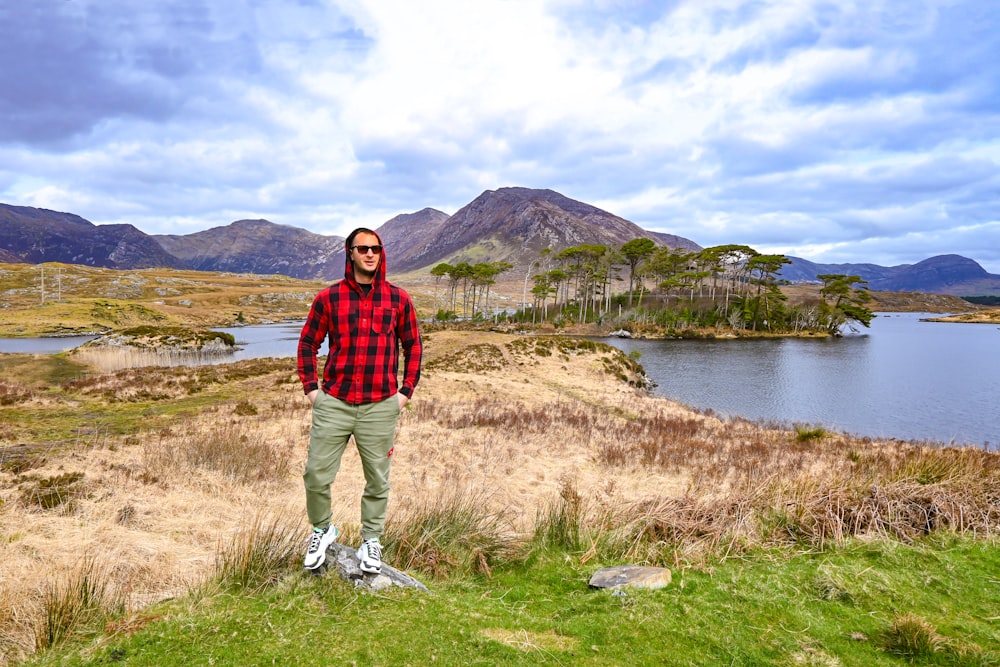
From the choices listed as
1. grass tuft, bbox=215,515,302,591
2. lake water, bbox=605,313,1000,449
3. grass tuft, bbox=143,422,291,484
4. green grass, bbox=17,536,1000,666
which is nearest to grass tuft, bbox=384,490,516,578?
green grass, bbox=17,536,1000,666

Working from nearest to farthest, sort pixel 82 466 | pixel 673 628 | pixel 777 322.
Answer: pixel 673 628 < pixel 82 466 < pixel 777 322

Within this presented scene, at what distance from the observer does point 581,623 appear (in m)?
3.48

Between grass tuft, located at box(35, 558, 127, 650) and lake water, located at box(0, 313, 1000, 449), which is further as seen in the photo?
lake water, located at box(0, 313, 1000, 449)

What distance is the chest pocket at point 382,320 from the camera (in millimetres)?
4102

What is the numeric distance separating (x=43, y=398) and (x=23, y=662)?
19.5 metres

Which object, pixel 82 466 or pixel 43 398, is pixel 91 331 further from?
pixel 82 466

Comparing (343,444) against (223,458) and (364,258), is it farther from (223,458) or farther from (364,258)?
(223,458)

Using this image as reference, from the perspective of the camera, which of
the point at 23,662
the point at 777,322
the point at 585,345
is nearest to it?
the point at 23,662

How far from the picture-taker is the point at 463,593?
13.5 ft

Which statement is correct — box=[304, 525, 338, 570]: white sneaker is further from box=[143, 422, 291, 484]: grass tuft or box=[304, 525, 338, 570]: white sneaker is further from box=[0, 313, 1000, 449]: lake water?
box=[0, 313, 1000, 449]: lake water

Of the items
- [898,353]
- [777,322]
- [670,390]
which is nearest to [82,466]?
[670,390]

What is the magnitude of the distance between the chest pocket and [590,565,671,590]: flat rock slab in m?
3.11

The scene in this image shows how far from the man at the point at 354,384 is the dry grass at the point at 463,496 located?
685 millimetres

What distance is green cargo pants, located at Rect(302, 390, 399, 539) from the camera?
404 cm
